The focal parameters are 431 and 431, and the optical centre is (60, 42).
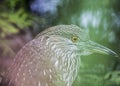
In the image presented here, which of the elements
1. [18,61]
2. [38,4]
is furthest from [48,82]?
[38,4]

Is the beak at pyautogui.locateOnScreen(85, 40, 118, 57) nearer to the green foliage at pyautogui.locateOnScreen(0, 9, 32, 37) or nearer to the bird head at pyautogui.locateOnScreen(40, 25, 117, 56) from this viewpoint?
the bird head at pyautogui.locateOnScreen(40, 25, 117, 56)

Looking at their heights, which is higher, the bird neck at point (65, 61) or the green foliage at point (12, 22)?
the green foliage at point (12, 22)

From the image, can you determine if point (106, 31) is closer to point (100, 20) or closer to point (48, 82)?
point (100, 20)

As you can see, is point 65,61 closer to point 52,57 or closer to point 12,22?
point 52,57

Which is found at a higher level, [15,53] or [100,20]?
[100,20]

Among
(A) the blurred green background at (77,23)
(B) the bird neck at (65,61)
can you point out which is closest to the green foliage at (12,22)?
(A) the blurred green background at (77,23)

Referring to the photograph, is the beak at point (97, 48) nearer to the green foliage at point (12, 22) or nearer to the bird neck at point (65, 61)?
the bird neck at point (65, 61)
